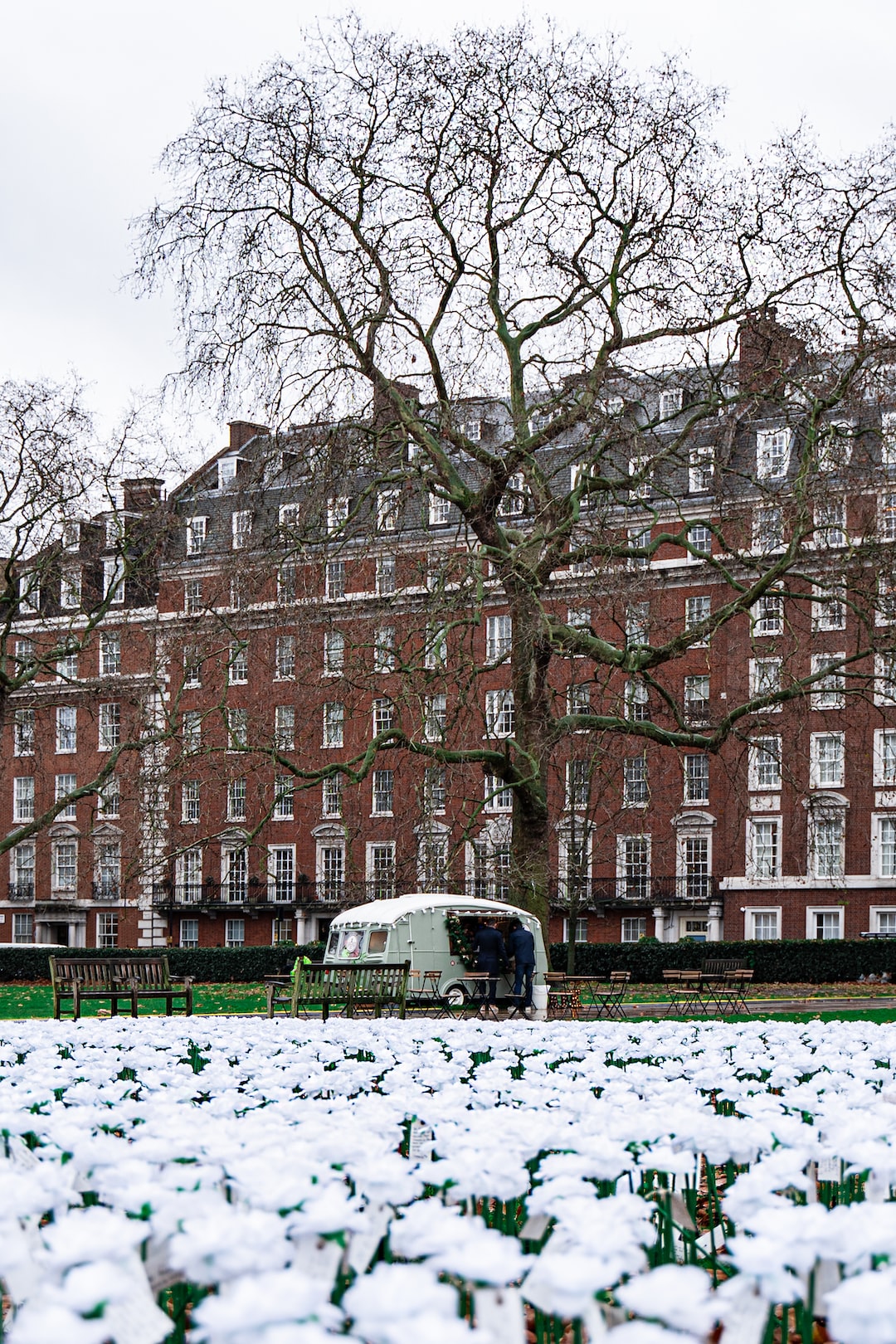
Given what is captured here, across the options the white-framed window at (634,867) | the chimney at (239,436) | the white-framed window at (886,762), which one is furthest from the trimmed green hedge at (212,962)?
the chimney at (239,436)

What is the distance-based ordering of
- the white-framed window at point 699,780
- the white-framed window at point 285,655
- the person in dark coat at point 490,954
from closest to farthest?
the white-framed window at point 285,655
the person in dark coat at point 490,954
the white-framed window at point 699,780

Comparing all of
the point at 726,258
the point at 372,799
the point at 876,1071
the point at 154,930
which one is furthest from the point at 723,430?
the point at 154,930

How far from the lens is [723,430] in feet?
83.0

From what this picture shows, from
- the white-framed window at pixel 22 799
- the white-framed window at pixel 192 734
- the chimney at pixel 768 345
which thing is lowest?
the white-framed window at pixel 22 799

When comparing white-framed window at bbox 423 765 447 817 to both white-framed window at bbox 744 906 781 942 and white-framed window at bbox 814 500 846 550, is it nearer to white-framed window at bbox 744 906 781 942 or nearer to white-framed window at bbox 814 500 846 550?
white-framed window at bbox 814 500 846 550

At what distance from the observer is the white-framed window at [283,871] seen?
200 ft

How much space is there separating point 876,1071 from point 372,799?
49.7 metres

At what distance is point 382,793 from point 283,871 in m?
5.18

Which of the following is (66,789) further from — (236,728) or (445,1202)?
(445,1202)

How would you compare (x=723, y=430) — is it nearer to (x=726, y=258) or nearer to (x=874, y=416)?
(x=726, y=258)

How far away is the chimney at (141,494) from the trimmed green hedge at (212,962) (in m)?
14.1

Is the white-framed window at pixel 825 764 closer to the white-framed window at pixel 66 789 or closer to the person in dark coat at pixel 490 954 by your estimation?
the person in dark coat at pixel 490 954

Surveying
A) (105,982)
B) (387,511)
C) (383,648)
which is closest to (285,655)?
(383,648)

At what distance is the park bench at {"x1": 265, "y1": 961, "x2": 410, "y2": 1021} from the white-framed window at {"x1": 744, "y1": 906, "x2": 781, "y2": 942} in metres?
30.6
